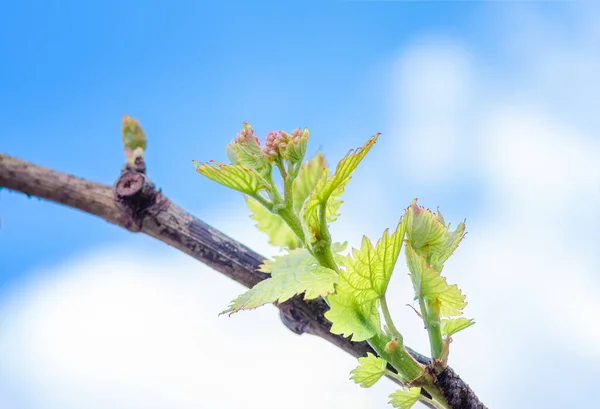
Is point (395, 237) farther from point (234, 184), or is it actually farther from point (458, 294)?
point (234, 184)

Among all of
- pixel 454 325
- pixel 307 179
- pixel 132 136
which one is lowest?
pixel 454 325

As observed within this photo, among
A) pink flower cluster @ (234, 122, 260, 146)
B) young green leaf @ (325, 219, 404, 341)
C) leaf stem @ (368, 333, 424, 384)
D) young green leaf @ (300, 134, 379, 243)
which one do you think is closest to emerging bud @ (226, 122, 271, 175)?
pink flower cluster @ (234, 122, 260, 146)

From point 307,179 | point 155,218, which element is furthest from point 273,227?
point 155,218

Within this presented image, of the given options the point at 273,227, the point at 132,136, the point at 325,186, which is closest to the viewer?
the point at 325,186

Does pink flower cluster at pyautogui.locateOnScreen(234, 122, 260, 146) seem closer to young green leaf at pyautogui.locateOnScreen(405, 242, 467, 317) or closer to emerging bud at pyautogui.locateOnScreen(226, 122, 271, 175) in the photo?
emerging bud at pyautogui.locateOnScreen(226, 122, 271, 175)

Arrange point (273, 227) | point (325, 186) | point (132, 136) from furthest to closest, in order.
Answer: point (132, 136) → point (273, 227) → point (325, 186)

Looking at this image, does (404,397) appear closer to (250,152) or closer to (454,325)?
(454,325)
